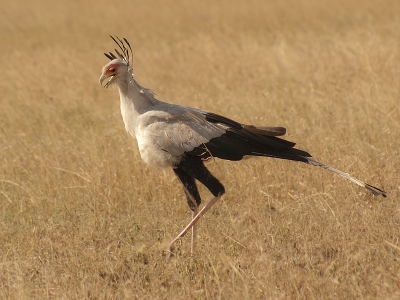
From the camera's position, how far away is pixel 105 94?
8781 mm

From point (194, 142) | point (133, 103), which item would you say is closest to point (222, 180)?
point (194, 142)

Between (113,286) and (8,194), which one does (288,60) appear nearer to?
(8,194)

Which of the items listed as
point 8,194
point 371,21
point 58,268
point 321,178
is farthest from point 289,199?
point 371,21

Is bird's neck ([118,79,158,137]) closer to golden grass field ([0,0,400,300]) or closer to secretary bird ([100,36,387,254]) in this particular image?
secretary bird ([100,36,387,254])

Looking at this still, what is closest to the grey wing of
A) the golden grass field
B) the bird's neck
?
the bird's neck

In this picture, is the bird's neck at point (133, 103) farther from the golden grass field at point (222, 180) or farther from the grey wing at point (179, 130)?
the golden grass field at point (222, 180)

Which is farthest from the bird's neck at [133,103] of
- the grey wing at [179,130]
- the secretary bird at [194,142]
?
the grey wing at [179,130]

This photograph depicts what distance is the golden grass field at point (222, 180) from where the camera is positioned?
4012 mm

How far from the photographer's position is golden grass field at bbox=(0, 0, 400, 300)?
13.2 feet

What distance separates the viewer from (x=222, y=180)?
5.56m

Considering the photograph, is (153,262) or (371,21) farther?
(371,21)

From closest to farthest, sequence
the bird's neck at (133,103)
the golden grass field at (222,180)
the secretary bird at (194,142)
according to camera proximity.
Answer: the golden grass field at (222,180)
the secretary bird at (194,142)
the bird's neck at (133,103)

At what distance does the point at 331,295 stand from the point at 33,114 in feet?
16.6

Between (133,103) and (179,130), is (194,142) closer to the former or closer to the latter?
(179,130)
